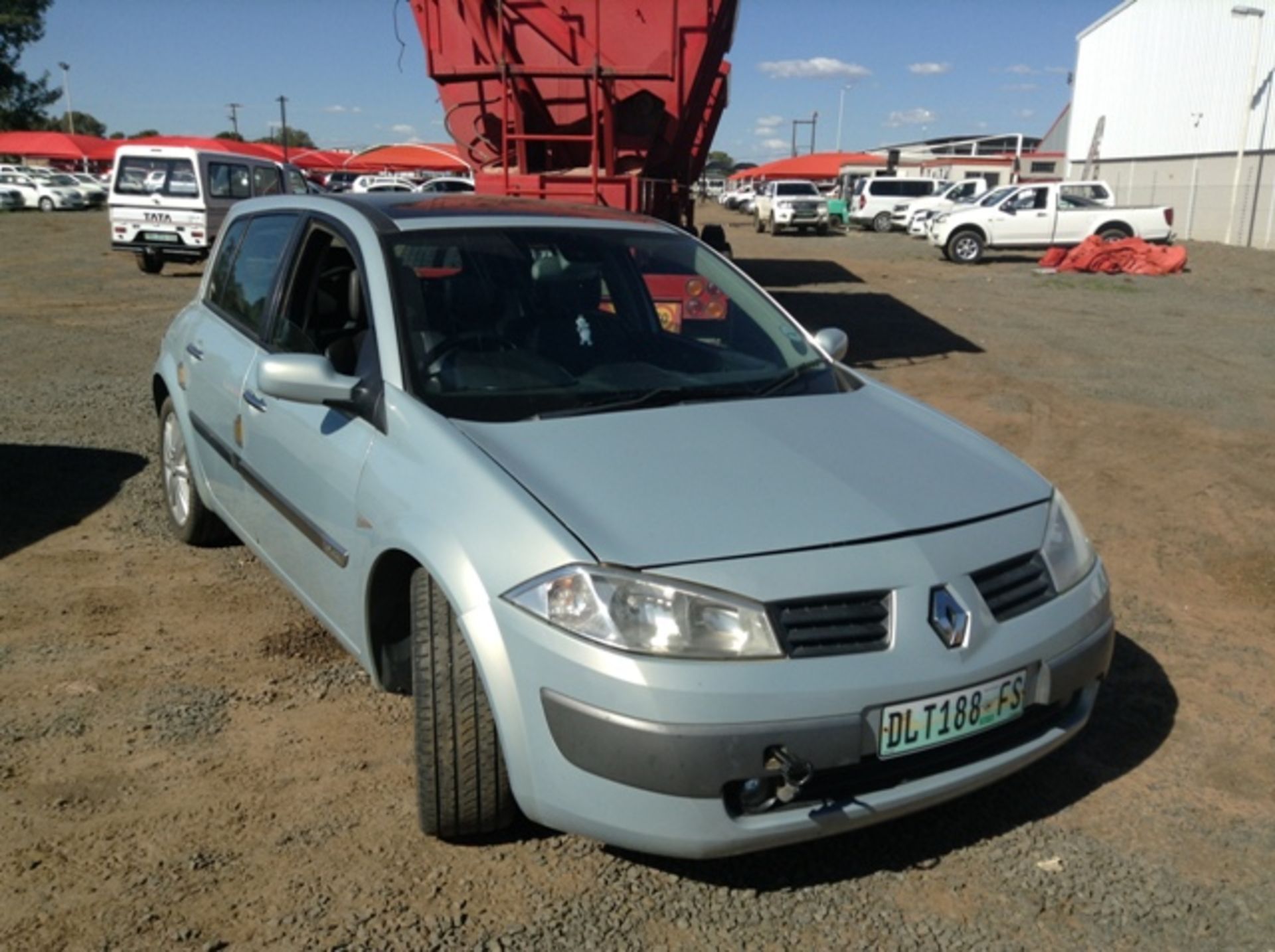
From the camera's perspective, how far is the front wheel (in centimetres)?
2562

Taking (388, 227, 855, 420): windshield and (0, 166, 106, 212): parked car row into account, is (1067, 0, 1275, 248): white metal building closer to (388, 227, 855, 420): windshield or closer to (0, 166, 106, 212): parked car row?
(388, 227, 855, 420): windshield

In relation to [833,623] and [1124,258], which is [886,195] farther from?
[833,623]

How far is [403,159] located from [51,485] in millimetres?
52815

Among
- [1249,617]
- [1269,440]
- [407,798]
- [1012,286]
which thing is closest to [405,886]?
[407,798]

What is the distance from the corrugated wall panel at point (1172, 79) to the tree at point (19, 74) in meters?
48.0

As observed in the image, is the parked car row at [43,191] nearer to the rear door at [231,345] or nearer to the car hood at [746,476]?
the rear door at [231,345]

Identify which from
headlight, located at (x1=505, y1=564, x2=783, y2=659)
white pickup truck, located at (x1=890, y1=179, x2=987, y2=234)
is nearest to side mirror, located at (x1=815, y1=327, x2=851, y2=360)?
headlight, located at (x1=505, y1=564, x2=783, y2=659)

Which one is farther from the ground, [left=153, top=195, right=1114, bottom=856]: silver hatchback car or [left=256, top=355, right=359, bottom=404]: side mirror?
[left=256, top=355, right=359, bottom=404]: side mirror

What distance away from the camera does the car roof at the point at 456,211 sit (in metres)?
3.80

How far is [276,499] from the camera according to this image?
3756 millimetres

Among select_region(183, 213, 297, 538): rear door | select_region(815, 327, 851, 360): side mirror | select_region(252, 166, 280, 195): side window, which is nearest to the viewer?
select_region(815, 327, 851, 360): side mirror

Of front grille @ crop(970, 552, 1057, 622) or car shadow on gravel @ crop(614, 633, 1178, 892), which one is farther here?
car shadow on gravel @ crop(614, 633, 1178, 892)

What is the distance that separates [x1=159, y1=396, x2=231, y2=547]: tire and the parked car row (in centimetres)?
4793

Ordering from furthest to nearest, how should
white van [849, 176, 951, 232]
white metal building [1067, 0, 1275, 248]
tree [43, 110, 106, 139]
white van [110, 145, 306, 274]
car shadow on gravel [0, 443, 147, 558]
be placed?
tree [43, 110, 106, 139] → white van [849, 176, 951, 232] → white metal building [1067, 0, 1275, 248] → white van [110, 145, 306, 274] → car shadow on gravel [0, 443, 147, 558]
